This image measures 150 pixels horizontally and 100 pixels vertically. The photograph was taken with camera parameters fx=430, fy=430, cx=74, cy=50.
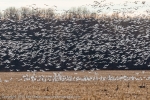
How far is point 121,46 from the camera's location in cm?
10488

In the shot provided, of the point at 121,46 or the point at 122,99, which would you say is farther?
the point at 121,46

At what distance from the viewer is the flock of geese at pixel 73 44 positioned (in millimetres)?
98250

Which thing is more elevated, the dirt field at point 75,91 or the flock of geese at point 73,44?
the dirt field at point 75,91

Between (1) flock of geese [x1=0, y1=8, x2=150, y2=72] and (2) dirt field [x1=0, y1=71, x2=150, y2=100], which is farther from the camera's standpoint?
(1) flock of geese [x1=0, y1=8, x2=150, y2=72]

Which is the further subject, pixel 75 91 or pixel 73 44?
pixel 73 44

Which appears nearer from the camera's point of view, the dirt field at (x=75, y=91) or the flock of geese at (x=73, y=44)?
the dirt field at (x=75, y=91)

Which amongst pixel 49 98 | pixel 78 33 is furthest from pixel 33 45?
pixel 49 98

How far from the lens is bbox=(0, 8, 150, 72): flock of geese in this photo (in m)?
98.2

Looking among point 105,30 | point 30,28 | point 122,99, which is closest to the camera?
point 122,99

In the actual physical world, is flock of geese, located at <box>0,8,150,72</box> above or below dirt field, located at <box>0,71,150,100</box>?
below

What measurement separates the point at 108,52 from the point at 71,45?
9.46m

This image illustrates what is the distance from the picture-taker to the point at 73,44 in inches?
4203

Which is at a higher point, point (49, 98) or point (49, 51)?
point (49, 98)

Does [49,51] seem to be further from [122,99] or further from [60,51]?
[122,99]
